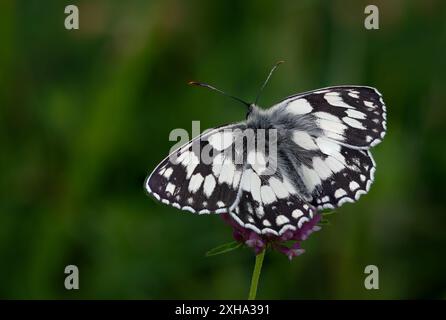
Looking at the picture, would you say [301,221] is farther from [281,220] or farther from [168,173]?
[168,173]

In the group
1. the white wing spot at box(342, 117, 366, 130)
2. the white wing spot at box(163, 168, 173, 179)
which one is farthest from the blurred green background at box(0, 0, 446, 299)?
the white wing spot at box(163, 168, 173, 179)

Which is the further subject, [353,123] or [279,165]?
[353,123]

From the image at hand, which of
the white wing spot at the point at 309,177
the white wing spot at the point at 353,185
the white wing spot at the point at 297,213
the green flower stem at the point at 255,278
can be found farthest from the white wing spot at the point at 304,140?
the green flower stem at the point at 255,278

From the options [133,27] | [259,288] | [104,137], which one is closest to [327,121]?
[259,288]

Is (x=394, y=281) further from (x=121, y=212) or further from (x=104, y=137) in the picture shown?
(x=104, y=137)

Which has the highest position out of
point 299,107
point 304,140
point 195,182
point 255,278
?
point 299,107

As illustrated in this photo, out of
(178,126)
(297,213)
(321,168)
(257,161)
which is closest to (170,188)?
(257,161)

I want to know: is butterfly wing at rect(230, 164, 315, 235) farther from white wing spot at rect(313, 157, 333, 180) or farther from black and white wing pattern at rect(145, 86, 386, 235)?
white wing spot at rect(313, 157, 333, 180)
